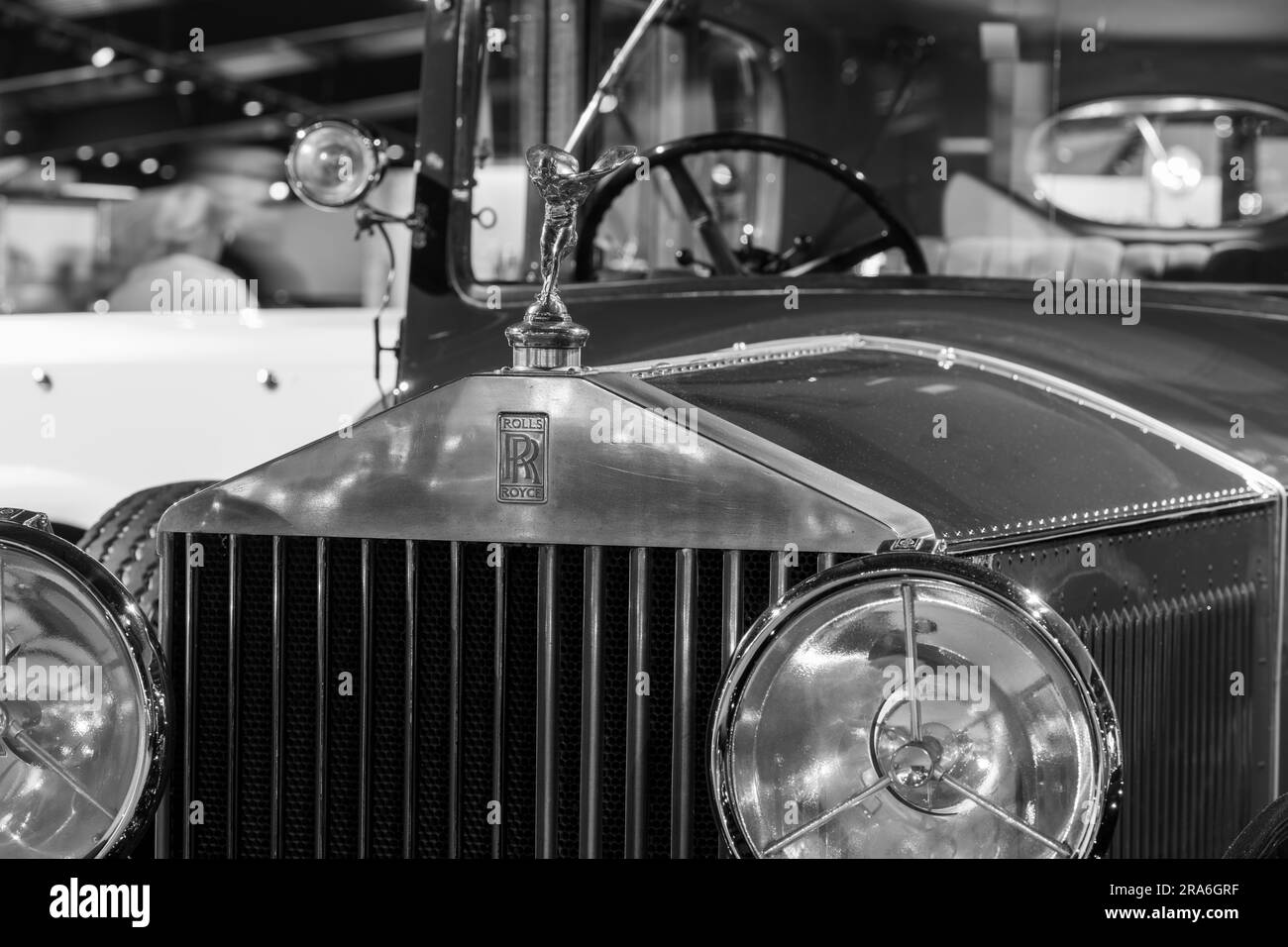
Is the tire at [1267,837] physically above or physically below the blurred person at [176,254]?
below

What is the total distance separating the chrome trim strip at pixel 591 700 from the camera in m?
1.71

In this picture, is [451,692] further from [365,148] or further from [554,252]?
A: [365,148]

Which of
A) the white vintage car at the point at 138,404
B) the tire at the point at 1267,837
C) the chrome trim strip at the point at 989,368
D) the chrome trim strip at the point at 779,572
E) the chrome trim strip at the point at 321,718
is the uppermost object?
the white vintage car at the point at 138,404

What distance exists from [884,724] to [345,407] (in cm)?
379

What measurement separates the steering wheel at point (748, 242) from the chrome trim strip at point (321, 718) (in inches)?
51.4

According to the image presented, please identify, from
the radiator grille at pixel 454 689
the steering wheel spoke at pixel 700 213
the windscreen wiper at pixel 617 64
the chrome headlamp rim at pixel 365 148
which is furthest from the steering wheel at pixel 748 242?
the radiator grille at pixel 454 689

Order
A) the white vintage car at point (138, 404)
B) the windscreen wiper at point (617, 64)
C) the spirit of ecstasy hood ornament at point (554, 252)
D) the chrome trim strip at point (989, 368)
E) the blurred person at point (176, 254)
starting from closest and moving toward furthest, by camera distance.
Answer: the spirit of ecstasy hood ornament at point (554, 252)
the chrome trim strip at point (989, 368)
the windscreen wiper at point (617, 64)
the white vintage car at point (138, 404)
the blurred person at point (176, 254)

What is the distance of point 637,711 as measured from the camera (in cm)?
173

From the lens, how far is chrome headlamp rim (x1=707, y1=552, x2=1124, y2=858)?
4.92ft

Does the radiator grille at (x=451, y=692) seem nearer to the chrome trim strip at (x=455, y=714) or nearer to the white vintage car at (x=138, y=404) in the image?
the chrome trim strip at (x=455, y=714)

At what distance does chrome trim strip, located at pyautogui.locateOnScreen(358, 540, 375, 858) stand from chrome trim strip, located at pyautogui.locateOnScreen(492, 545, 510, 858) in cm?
13

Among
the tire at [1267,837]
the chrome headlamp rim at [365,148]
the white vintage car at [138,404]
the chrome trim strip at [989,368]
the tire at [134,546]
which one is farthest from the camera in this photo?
the white vintage car at [138,404]

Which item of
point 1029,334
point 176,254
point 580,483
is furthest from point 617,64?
point 176,254
